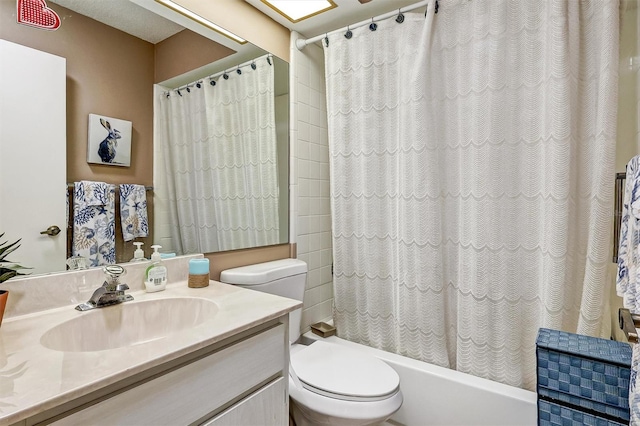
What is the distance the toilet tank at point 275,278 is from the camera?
57.6 inches

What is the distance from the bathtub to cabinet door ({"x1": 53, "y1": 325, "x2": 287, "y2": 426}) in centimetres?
84

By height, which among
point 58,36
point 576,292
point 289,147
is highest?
point 58,36

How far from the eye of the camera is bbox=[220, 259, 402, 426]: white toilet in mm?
1223

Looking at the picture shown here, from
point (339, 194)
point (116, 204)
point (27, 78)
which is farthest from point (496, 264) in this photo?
point (27, 78)

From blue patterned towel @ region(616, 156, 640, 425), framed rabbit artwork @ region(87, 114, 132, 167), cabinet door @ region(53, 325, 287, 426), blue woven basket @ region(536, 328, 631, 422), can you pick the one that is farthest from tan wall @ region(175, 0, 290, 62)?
blue woven basket @ region(536, 328, 631, 422)

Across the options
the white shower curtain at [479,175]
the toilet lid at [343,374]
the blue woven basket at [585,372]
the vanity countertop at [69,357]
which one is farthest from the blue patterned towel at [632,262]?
the vanity countertop at [69,357]

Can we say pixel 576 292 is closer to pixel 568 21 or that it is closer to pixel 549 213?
pixel 549 213

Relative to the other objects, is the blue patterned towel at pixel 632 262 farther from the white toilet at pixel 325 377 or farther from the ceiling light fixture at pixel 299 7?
the ceiling light fixture at pixel 299 7

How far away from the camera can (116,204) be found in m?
1.17

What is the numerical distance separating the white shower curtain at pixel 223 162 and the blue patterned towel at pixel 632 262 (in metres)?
1.38

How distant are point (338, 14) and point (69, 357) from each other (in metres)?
1.86

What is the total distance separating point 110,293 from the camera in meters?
1.03

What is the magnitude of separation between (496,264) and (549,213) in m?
0.30

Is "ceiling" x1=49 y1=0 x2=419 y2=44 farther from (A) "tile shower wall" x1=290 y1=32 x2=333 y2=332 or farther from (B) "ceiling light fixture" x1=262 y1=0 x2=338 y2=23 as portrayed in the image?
(A) "tile shower wall" x1=290 y1=32 x2=333 y2=332
